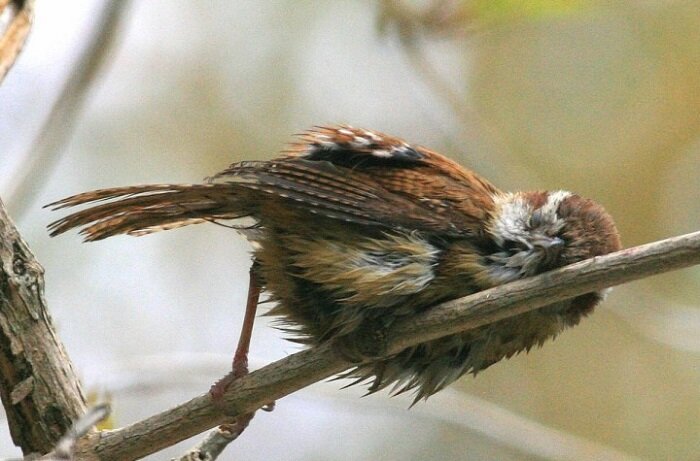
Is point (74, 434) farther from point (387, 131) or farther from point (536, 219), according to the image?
point (387, 131)

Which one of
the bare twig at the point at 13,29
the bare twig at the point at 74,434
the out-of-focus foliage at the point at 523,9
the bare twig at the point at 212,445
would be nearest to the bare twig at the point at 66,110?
the bare twig at the point at 13,29

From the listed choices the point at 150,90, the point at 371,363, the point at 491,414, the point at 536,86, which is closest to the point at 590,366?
the point at 536,86

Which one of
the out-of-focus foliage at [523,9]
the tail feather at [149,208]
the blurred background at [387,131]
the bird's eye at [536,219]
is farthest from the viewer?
the blurred background at [387,131]

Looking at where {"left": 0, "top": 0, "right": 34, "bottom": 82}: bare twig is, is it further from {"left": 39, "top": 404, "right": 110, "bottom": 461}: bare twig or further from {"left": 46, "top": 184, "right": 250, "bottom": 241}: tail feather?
{"left": 39, "top": 404, "right": 110, "bottom": 461}: bare twig

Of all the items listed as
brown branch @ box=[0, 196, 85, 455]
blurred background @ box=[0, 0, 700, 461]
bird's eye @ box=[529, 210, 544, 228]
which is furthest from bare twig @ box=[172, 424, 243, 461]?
blurred background @ box=[0, 0, 700, 461]

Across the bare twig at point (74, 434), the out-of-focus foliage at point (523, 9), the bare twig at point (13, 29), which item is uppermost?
the out-of-focus foliage at point (523, 9)

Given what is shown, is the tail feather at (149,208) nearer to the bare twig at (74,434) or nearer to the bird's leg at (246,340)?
the bird's leg at (246,340)

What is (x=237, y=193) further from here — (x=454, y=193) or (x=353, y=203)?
(x=454, y=193)
